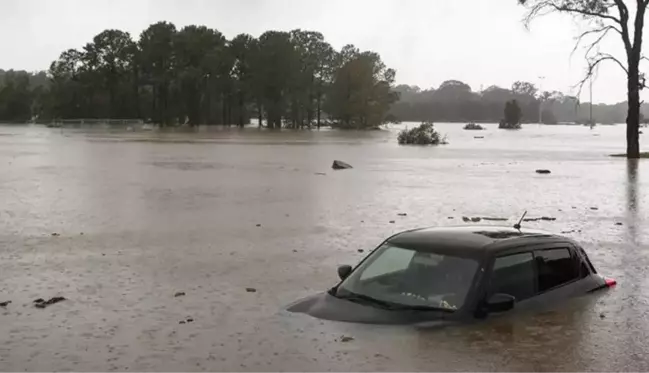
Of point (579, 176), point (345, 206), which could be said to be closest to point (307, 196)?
point (345, 206)

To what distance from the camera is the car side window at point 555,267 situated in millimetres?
8281

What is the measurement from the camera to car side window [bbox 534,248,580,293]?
326 inches

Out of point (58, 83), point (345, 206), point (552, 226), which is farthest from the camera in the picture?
point (58, 83)

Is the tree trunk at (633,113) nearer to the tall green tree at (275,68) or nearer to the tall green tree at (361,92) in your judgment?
the tall green tree at (275,68)

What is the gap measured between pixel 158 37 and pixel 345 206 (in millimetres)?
107728

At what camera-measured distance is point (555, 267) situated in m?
8.51

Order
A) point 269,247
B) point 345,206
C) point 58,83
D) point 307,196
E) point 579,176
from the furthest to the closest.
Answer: point 58,83
point 579,176
point 307,196
point 345,206
point 269,247

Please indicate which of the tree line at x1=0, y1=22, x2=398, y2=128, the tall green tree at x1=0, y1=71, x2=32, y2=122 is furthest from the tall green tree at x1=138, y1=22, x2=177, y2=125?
the tall green tree at x1=0, y1=71, x2=32, y2=122

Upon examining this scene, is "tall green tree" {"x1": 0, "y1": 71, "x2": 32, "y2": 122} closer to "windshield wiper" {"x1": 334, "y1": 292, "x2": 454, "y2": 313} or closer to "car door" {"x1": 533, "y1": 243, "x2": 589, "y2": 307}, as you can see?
"windshield wiper" {"x1": 334, "y1": 292, "x2": 454, "y2": 313}

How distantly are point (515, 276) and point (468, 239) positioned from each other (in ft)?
1.95

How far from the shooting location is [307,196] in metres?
22.6

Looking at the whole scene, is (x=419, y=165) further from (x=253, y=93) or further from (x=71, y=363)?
(x=253, y=93)

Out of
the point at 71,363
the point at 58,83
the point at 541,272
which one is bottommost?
the point at 71,363

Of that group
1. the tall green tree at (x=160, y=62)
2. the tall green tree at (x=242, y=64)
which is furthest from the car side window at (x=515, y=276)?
the tall green tree at (x=160, y=62)
